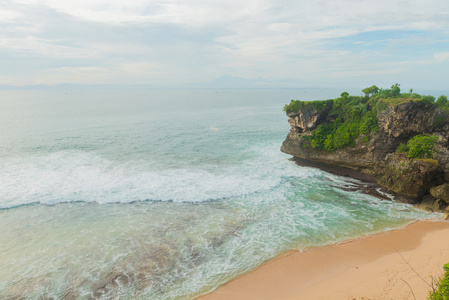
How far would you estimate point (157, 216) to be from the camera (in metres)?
23.1

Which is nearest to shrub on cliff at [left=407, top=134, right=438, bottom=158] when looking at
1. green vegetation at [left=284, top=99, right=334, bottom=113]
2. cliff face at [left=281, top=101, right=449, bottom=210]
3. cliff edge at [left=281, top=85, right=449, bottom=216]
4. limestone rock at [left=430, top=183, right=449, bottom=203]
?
cliff edge at [left=281, top=85, right=449, bottom=216]

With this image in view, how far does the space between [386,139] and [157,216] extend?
26.4m

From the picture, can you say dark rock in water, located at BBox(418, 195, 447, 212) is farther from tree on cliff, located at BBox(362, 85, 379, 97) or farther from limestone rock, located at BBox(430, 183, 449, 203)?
tree on cliff, located at BBox(362, 85, 379, 97)

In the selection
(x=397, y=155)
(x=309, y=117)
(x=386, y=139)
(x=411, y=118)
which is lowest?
(x=397, y=155)

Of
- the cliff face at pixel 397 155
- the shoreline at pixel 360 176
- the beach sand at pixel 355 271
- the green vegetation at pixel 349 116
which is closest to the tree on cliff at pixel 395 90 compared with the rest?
the green vegetation at pixel 349 116

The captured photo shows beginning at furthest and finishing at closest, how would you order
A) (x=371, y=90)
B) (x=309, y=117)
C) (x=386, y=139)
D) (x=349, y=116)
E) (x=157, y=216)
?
(x=371, y=90) < (x=309, y=117) < (x=349, y=116) < (x=386, y=139) < (x=157, y=216)

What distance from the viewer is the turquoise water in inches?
627

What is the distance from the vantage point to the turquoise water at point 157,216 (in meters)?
15.9

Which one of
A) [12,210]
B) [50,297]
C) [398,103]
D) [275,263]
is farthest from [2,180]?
[398,103]

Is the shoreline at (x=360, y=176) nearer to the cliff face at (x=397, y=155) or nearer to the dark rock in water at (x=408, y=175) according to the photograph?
the cliff face at (x=397, y=155)

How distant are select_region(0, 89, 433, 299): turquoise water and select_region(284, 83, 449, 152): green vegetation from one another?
4.63 meters

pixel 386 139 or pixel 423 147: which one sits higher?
pixel 386 139

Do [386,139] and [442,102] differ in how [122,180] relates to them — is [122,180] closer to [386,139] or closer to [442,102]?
[386,139]

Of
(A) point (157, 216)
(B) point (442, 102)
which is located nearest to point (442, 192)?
(B) point (442, 102)
